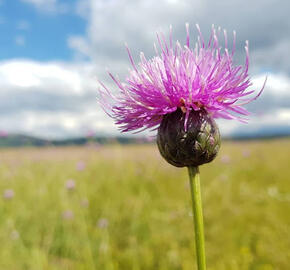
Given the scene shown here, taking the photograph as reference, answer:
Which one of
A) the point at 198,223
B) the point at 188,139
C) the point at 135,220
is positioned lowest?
the point at 135,220

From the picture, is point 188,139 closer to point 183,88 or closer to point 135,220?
point 183,88

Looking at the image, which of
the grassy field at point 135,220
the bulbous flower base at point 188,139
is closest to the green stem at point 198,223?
the bulbous flower base at point 188,139

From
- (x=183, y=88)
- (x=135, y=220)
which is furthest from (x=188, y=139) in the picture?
(x=135, y=220)

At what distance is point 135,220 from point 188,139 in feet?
11.2

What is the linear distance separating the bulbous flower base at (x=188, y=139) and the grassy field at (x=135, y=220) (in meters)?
2.03

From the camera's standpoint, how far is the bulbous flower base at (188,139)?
1.05 metres

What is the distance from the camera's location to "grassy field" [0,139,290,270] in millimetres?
3230

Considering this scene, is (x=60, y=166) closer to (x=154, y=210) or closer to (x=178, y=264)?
(x=154, y=210)

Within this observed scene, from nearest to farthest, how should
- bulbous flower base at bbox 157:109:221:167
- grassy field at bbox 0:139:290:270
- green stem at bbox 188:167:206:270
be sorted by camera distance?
green stem at bbox 188:167:206:270 → bulbous flower base at bbox 157:109:221:167 → grassy field at bbox 0:139:290:270

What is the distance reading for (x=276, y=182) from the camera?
5996mm

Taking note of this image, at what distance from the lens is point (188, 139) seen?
3.50ft

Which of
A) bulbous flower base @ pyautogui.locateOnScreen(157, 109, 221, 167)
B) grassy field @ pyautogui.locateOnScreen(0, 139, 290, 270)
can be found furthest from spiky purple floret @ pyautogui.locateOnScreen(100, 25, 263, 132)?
grassy field @ pyautogui.locateOnScreen(0, 139, 290, 270)

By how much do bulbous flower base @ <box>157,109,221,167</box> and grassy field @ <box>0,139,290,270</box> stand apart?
2.03m

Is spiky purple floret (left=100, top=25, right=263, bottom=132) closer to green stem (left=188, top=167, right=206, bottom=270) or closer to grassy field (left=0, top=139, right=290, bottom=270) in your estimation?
green stem (left=188, top=167, right=206, bottom=270)
